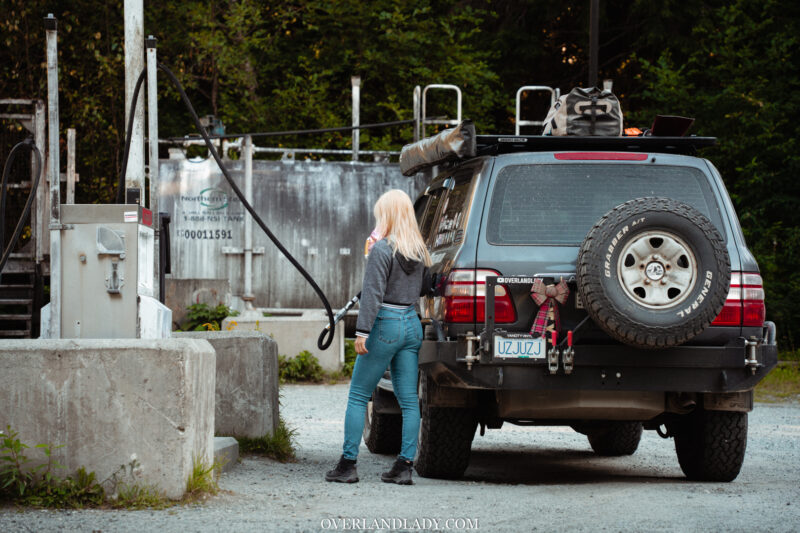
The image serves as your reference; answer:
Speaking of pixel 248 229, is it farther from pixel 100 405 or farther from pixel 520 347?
pixel 100 405

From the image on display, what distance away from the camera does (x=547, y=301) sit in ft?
19.5

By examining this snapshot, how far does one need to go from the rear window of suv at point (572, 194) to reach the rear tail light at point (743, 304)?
322 millimetres

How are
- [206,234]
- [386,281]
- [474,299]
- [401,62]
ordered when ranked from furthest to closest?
[401,62] → [206,234] → [386,281] → [474,299]

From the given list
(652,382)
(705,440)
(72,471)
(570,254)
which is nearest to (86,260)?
(72,471)

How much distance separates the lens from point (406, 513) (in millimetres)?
5277

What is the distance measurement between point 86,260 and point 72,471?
5.30 ft

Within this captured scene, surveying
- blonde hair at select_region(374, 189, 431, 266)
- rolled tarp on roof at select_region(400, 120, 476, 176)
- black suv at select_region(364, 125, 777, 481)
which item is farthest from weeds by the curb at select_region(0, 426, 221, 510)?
rolled tarp on roof at select_region(400, 120, 476, 176)

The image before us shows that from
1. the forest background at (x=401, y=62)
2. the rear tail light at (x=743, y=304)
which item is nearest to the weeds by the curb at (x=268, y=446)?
the rear tail light at (x=743, y=304)

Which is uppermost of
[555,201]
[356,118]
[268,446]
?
[356,118]

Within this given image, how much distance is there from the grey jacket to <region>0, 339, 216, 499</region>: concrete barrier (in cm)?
132

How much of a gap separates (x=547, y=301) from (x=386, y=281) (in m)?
0.97

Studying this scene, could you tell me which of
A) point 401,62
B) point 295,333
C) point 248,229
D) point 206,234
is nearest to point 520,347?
point 295,333

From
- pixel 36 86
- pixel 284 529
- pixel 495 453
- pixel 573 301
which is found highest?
pixel 36 86

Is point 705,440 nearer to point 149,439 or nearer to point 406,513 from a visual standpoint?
point 406,513
